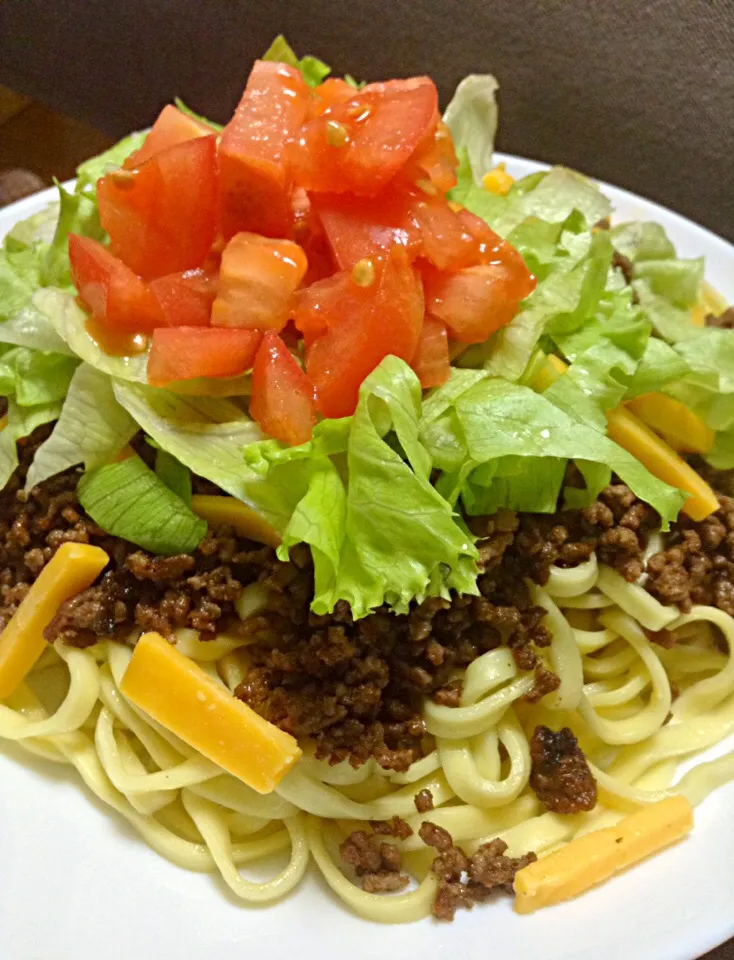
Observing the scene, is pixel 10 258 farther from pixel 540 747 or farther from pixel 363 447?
pixel 540 747

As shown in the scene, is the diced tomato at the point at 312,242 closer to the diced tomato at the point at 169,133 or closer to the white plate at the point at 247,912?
the diced tomato at the point at 169,133

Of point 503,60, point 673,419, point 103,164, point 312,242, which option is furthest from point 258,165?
point 503,60

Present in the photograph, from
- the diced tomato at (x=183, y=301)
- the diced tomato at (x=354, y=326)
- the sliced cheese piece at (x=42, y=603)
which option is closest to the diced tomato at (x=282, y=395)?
the diced tomato at (x=354, y=326)

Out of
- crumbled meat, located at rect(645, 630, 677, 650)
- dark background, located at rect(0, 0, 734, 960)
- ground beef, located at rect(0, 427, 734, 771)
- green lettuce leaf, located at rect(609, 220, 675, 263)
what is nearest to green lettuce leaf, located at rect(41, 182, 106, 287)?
ground beef, located at rect(0, 427, 734, 771)

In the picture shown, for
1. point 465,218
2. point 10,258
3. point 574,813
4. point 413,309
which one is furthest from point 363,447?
point 10,258

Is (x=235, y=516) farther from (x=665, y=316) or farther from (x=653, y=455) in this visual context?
(x=665, y=316)

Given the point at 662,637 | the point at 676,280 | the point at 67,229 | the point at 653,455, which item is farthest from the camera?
the point at 676,280
